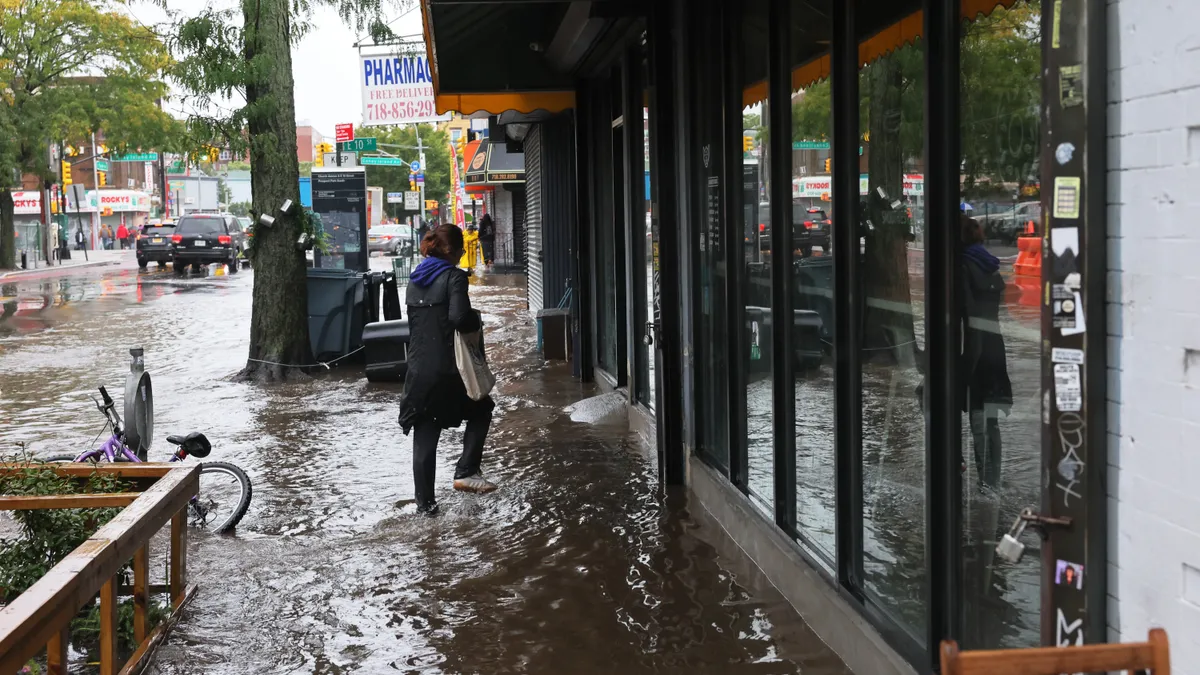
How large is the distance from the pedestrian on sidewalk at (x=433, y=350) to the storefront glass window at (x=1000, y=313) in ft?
Result: 13.5

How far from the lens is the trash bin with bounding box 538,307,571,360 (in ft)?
48.8

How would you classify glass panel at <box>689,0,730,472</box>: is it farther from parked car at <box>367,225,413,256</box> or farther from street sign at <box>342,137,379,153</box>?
parked car at <box>367,225,413,256</box>

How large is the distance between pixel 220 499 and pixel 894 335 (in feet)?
15.8

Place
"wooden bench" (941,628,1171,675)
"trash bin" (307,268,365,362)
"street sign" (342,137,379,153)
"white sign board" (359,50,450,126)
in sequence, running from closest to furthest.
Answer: "wooden bench" (941,628,1171,675), "trash bin" (307,268,365,362), "white sign board" (359,50,450,126), "street sign" (342,137,379,153)

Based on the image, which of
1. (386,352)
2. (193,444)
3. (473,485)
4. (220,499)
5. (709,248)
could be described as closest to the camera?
(193,444)

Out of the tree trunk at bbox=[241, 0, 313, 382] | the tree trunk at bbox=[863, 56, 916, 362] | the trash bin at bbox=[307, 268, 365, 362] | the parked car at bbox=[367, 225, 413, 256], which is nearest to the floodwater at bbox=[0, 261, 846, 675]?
the tree trunk at bbox=[241, 0, 313, 382]

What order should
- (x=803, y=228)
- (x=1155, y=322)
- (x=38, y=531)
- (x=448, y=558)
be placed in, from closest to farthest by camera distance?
1. (x=1155, y=322)
2. (x=38, y=531)
3. (x=803, y=228)
4. (x=448, y=558)

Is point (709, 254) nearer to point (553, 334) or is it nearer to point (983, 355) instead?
point (983, 355)

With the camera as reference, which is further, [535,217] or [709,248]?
[535,217]

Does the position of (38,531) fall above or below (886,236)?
below

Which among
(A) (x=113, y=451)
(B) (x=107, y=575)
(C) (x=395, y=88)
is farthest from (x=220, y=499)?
(C) (x=395, y=88)

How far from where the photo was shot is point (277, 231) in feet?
46.2

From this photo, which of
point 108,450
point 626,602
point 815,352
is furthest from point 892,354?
point 108,450

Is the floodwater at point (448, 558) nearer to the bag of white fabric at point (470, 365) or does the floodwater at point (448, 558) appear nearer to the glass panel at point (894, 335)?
the glass panel at point (894, 335)
